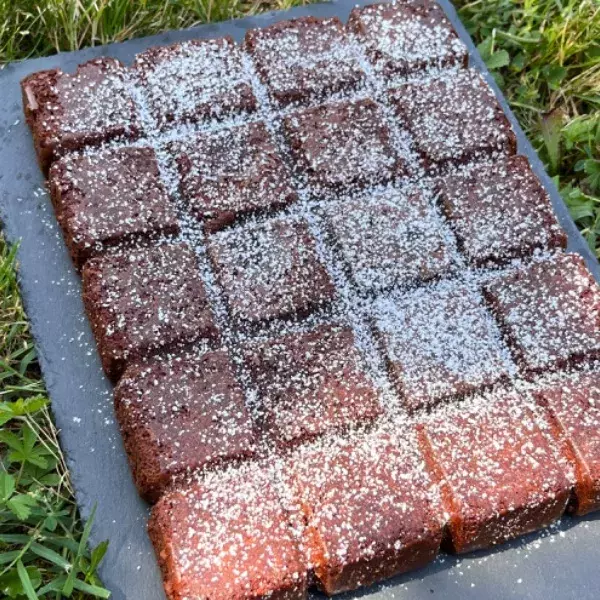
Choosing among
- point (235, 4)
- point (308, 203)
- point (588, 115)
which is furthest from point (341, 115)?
point (588, 115)

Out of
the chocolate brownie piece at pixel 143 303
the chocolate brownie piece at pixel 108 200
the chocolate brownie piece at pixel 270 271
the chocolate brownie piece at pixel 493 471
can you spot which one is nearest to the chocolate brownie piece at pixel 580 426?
the chocolate brownie piece at pixel 493 471

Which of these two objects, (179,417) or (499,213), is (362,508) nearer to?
(179,417)

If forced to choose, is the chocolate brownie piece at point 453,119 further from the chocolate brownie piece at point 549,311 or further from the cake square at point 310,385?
the cake square at point 310,385

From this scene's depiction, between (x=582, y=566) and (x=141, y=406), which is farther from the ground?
(x=141, y=406)

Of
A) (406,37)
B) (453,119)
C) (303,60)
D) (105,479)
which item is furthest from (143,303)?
(406,37)

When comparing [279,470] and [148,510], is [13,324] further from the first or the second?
[279,470]

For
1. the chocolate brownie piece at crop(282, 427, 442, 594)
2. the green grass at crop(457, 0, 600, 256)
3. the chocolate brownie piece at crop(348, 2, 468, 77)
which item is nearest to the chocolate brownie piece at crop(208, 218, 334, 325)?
the chocolate brownie piece at crop(282, 427, 442, 594)
